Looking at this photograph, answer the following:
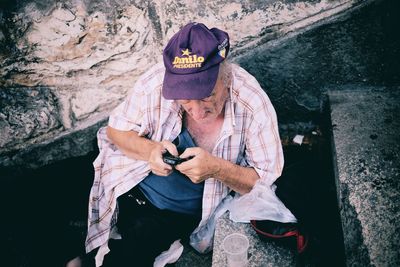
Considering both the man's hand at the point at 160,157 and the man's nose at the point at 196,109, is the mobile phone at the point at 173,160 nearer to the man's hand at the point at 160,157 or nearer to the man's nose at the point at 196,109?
the man's hand at the point at 160,157

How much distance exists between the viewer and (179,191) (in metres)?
2.40

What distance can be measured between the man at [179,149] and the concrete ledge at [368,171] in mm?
476

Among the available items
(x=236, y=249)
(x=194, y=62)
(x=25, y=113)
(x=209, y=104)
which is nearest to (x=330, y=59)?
(x=209, y=104)

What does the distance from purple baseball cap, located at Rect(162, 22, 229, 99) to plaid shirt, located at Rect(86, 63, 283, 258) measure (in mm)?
350

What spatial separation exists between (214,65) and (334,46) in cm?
122

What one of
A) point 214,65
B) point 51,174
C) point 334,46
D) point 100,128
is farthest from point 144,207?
point 334,46

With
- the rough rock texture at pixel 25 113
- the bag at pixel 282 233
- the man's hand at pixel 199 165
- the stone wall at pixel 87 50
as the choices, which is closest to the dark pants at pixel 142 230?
the man's hand at pixel 199 165

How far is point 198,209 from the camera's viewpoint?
244cm

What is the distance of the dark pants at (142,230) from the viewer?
7.50 feet

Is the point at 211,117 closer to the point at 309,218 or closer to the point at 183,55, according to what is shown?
the point at 183,55

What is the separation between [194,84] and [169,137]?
616mm

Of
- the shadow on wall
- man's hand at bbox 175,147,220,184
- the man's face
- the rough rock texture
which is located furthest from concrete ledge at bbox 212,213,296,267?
the rough rock texture

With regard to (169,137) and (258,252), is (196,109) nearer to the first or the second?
(169,137)

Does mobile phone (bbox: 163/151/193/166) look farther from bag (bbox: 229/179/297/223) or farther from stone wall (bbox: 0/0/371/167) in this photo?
stone wall (bbox: 0/0/371/167)
